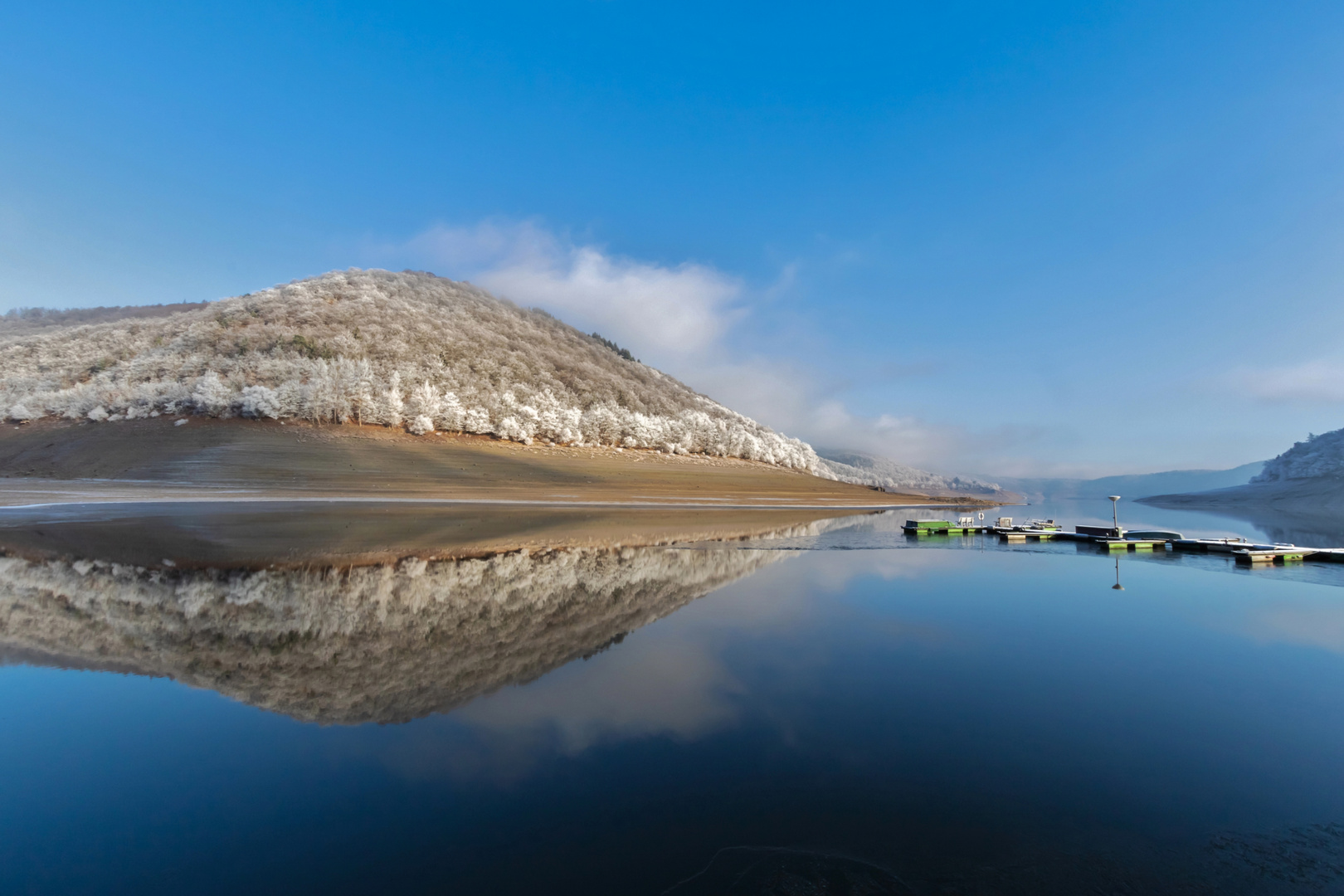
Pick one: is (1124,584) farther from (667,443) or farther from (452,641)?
(667,443)

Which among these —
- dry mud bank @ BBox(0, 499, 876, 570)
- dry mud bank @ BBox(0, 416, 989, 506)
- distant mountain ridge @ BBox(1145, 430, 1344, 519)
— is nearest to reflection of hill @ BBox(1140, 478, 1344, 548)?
distant mountain ridge @ BBox(1145, 430, 1344, 519)

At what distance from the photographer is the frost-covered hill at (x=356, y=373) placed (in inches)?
2255

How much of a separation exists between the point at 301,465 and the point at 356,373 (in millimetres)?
16429

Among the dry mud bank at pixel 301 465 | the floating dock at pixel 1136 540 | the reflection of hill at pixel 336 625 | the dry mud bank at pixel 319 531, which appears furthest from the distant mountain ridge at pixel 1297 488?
the reflection of hill at pixel 336 625

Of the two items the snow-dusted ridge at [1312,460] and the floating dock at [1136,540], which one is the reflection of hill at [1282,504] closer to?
the snow-dusted ridge at [1312,460]

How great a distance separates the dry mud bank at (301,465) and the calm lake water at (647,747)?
125 feet

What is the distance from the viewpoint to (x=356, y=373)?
208 ft

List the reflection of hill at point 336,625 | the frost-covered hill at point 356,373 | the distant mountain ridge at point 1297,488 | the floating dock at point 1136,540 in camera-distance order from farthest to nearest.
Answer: the distant mountain ridge at point 1297,488 < the frost-covered hill at point 356,373 < the floating dock at point 1136,540 < the reflection of hill at point 336,625

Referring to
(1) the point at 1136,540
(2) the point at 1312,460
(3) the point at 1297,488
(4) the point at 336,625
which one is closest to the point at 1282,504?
(3) the point at 1297,488

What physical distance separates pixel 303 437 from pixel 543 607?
2112 inches

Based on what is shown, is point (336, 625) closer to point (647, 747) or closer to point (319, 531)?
point (647, 747)

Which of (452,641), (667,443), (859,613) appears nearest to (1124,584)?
(859,613)

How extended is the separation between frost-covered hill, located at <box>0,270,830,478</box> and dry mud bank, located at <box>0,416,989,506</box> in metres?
2.79

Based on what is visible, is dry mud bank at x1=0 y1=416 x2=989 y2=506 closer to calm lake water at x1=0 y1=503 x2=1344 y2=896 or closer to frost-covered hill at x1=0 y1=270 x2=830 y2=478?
frost-covered hill at x1=0 y1=270 x2=830 y2=478
